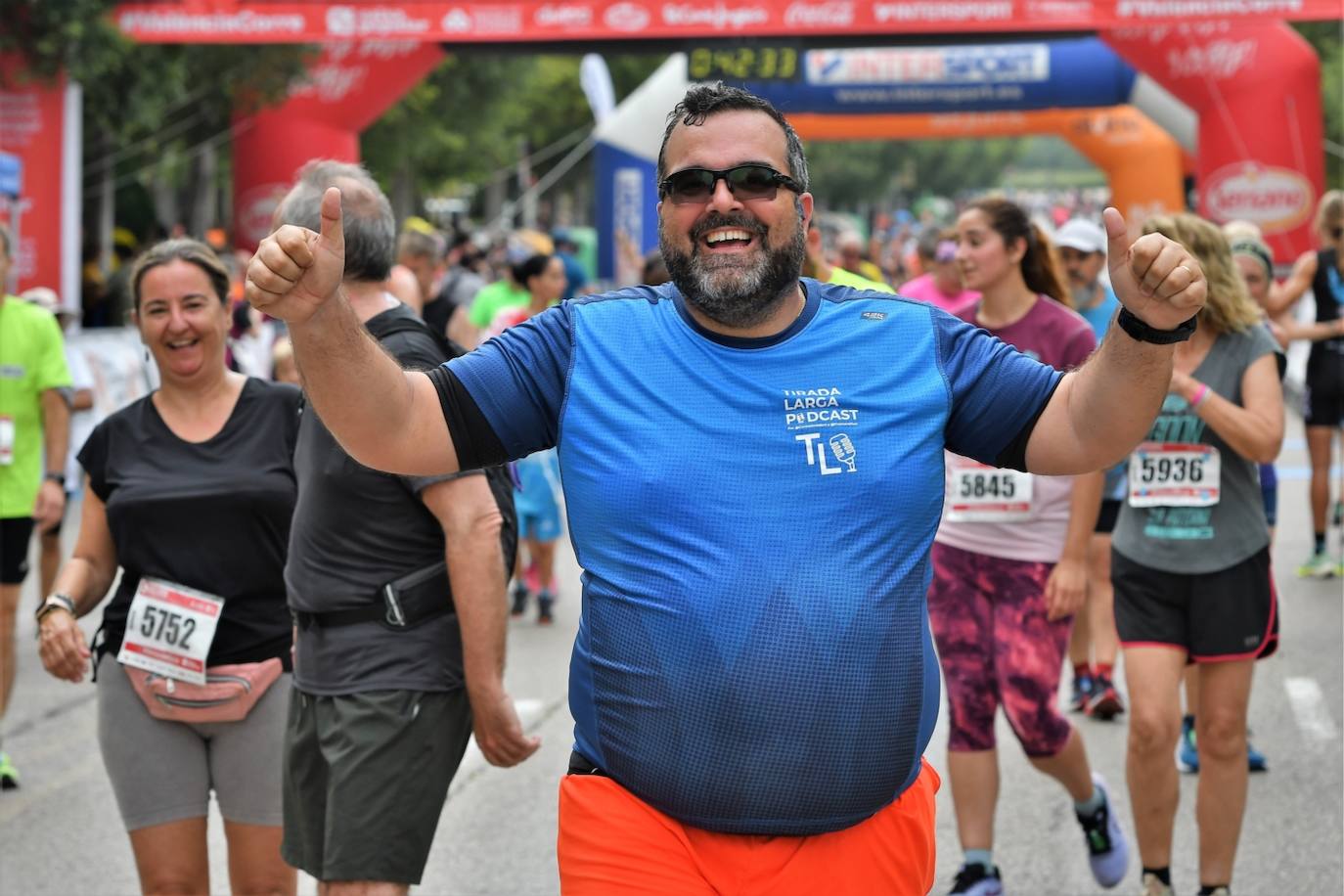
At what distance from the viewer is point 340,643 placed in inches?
155

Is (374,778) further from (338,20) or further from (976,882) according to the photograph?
(338,20)

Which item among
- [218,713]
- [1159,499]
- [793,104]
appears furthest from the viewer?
[793,104]

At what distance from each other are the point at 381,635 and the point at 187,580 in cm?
69

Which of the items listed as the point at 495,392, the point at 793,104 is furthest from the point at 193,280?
the point at 793,104

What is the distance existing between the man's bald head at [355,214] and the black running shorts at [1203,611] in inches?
93.0

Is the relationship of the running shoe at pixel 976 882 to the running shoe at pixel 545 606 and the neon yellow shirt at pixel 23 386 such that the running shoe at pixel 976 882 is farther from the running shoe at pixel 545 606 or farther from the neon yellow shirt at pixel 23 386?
the running shoe at pixel 545 606

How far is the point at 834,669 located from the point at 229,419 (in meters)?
2.10

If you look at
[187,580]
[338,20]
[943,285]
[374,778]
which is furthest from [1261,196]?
[374,778]

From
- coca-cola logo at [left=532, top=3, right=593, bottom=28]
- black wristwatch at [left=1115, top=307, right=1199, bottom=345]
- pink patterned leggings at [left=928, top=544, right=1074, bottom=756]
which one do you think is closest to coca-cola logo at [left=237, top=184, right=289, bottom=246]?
coca-cola logo at [left=532, top=3, right=593, bottom=28]

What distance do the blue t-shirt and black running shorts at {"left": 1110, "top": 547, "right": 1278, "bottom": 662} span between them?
2.33 m

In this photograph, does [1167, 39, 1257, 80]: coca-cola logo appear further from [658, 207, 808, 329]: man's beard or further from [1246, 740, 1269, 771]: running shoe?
[658, 207, 808, 329]: man's beard

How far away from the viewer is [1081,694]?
311 inches

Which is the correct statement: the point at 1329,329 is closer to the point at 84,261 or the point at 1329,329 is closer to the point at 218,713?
the point at 218,713

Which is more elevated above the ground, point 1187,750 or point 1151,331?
point 1151,331
